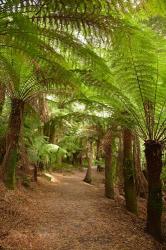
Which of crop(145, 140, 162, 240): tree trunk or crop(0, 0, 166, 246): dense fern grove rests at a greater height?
crop(0, 0, 166, 246): dense fern grove

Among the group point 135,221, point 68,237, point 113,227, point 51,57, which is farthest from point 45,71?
point 135,221

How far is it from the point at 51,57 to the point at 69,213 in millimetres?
3590

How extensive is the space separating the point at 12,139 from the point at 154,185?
3288 mm

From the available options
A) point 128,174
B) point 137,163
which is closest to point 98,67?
point 137,163

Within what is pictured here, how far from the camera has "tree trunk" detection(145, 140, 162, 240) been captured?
240 inches

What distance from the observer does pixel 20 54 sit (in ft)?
14.7

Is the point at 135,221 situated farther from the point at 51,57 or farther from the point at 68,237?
the point at 51,57

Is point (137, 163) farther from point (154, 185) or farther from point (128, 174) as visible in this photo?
point (128, 174)

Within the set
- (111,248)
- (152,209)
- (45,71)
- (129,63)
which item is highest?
(129,63)

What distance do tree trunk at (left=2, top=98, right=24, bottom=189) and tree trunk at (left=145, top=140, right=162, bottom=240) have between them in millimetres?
2921

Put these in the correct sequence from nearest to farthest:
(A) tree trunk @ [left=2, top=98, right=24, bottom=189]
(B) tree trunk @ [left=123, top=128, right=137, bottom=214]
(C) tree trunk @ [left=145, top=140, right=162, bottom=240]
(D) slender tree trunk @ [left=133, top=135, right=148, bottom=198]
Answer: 1. (C) tree trunk @ [left=145, top=140, right=162, bottom=240]
2. (D) slender tree trunk @ [left=133, top=135, right=148, bottom=198]
3. (A) tree trunk @ [left=2, top=98, right=24, bottom=189]
4. (B) tree trunk @ [left=123, top=128, right=137, bottom=214]

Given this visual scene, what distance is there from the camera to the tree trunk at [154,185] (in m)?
6.10

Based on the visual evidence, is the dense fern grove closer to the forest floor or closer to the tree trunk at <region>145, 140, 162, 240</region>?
the tree trunk at <region>145, 140, 162, 240</region>

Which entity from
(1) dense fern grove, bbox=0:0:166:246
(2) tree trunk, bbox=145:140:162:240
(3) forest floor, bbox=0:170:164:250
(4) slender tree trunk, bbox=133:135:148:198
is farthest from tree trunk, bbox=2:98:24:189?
Answer: (2) tree trunk, bbox=145:140:162:240
